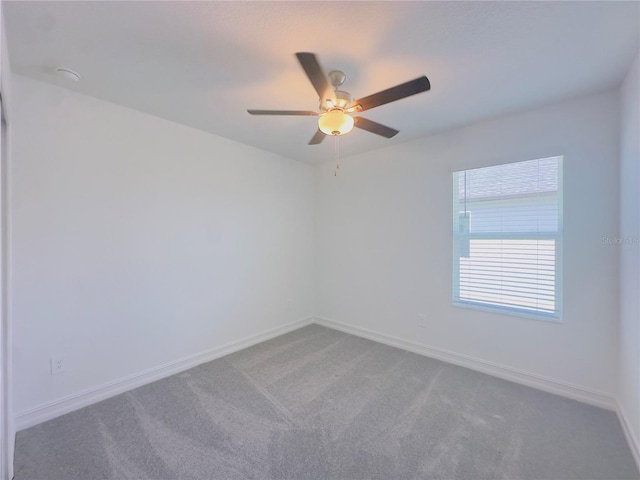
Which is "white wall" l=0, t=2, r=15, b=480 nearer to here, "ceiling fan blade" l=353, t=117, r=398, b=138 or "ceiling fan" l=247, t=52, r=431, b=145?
"ceiling fan" l=247, t=52, r=431, b=145

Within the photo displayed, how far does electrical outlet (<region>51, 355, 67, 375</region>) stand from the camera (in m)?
2.02

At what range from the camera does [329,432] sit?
73.7 inches

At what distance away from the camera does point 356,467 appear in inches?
62.7

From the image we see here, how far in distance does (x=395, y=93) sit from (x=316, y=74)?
0.46 m

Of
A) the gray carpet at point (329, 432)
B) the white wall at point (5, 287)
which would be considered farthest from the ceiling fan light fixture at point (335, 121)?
the gray carpet at point (329, 432)

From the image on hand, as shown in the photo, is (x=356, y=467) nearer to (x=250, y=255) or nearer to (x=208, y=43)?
(x=250, y=255)

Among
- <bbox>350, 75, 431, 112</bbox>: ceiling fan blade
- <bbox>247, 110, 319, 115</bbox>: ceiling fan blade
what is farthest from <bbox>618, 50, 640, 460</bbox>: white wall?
<bbox>247, 110, 319, 115</bbox>: ceiling fan blade

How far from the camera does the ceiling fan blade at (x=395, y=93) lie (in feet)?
4.73

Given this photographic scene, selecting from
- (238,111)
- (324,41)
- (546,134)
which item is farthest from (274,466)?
(546,134)

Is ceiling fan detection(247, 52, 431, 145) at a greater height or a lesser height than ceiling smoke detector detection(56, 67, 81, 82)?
lesser

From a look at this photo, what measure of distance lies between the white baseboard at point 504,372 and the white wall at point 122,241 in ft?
5.23

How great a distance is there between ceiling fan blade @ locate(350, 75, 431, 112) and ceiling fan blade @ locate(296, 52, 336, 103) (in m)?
0.19

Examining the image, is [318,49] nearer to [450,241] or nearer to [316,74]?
[316,74]

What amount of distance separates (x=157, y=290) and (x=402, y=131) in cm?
292
